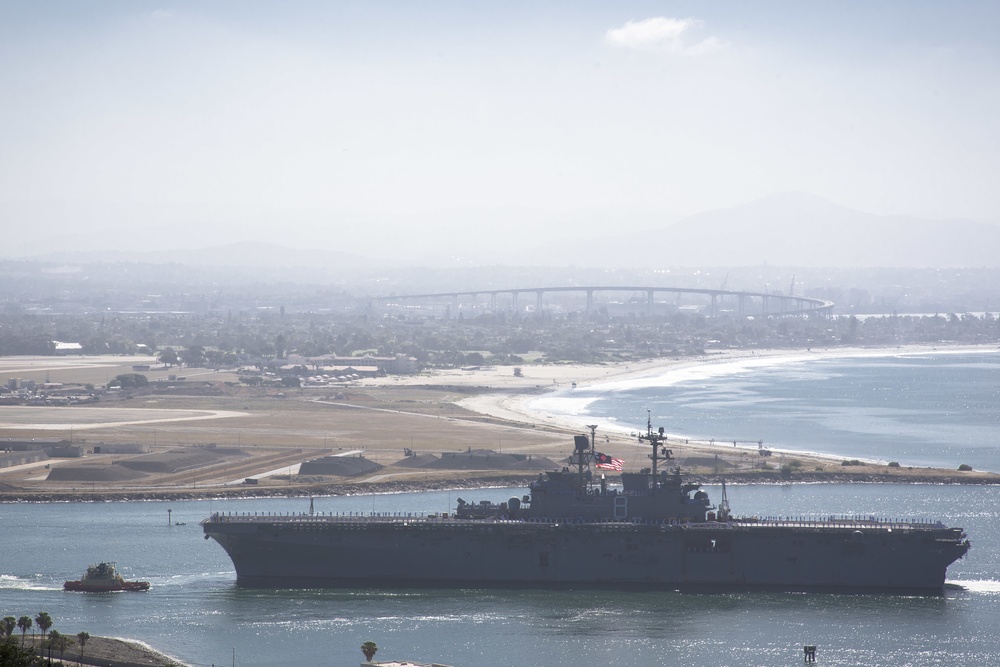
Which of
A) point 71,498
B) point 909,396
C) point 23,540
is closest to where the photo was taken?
point 23,540

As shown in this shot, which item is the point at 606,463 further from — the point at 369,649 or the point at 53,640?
the point at 53,640

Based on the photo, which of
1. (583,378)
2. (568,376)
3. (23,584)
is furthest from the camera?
(568,376)

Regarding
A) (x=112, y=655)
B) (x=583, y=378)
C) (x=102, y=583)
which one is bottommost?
(x=112, y=655)

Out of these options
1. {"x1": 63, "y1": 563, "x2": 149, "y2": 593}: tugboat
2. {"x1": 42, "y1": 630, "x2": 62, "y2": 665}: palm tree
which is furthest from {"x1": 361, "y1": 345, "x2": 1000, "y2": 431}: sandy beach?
{"x1": 42, "y1": 630, "x2": 62, "y2": 665}: palm tree

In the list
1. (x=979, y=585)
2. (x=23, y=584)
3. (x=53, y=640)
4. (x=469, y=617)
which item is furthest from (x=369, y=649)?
(x=979, y=585)

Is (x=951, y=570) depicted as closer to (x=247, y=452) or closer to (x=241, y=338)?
(x=247, y=452)

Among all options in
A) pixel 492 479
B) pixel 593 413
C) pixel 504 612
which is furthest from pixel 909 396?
pixel 504 612
